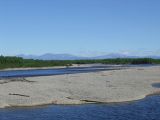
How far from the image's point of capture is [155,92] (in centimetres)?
4653

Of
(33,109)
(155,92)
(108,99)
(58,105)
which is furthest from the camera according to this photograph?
(155,92)

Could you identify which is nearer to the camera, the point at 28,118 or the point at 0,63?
the point at 28,118

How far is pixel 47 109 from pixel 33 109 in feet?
4.00

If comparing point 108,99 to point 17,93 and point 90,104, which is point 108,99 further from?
point 17,93

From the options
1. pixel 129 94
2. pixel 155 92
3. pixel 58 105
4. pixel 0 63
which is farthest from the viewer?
pixel 0 63

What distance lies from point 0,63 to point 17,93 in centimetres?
10285

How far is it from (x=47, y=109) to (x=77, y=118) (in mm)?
5120

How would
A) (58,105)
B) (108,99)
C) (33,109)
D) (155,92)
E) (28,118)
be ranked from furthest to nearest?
1. (155,92)
2. (108,99)
3. (58,105)
4. (33,109)
5. (28,118)

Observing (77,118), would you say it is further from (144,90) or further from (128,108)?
(144,90)

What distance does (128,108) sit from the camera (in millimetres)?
34625

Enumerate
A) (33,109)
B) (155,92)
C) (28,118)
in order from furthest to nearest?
(155,92), (33,109), (28,118)

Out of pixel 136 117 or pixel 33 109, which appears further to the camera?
pixel 33 109

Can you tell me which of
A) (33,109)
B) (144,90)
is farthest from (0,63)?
(33,109)

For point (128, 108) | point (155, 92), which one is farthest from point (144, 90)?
point (128, 108)
